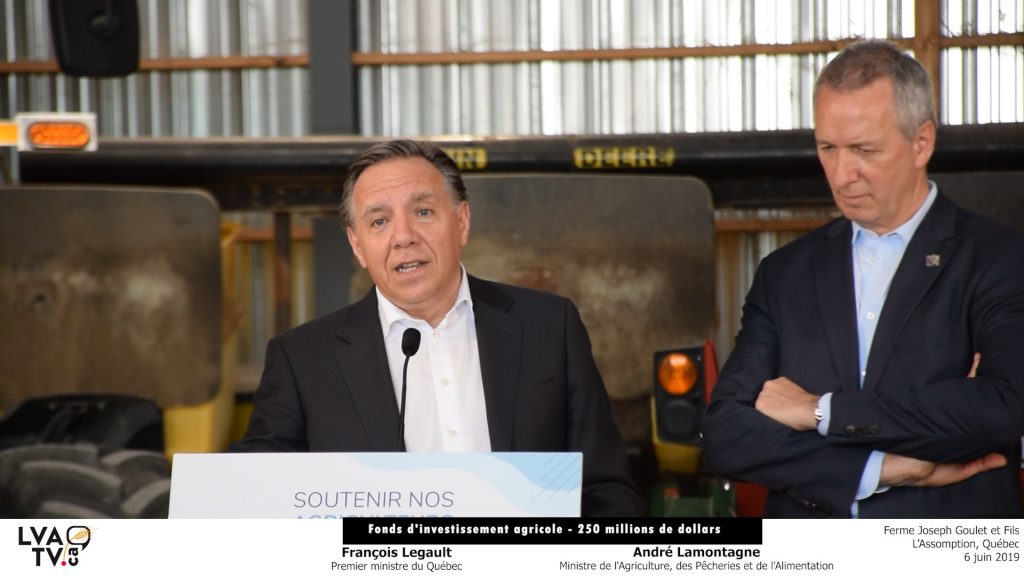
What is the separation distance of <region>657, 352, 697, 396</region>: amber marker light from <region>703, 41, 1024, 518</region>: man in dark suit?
692mm

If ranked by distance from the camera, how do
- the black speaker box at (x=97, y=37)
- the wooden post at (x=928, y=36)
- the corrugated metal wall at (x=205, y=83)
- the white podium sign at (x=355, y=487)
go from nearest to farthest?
1. the white podium sign at (x=355, y=487)
2. the black speaker box at (x=97, y=37)
3. the wooden post at (x=928, y=36)
4. the corrugated metal wall at (x=205, y=83)

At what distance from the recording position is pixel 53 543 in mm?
2074

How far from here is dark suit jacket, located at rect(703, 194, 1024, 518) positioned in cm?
189

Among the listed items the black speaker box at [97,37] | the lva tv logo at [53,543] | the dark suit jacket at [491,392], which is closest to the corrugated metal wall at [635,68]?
the dark suit jacket at [491,392]

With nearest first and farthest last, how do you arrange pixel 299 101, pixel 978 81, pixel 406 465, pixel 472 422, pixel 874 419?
pixel 406 465 < pixel 874 419 < pixel 472 422 < pixel 978 81 < pixel 299 101

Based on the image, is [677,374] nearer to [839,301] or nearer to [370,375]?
[839,301]

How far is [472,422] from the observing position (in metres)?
2.06

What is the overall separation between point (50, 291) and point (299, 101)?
3.63 meters

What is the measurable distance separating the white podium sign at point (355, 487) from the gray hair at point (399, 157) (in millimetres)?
465

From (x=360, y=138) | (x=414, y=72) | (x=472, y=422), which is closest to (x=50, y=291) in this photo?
(x=360, y=138)

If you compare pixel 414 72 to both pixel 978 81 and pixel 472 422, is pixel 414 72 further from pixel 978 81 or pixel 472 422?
pixel 472 422

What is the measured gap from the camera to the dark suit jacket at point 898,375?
189cm
